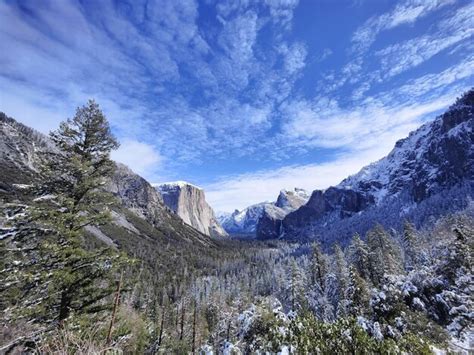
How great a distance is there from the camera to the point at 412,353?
999 cm

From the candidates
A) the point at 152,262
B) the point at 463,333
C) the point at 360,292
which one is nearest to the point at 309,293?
the point at 360,292

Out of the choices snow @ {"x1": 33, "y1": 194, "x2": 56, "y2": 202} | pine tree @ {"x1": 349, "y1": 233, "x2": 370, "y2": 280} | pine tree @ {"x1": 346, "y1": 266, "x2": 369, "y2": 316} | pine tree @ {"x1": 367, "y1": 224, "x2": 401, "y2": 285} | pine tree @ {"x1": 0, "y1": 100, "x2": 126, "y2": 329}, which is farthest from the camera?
pine tree @ {"x1": 349, "y1": 233, "x2": 370, "y2": 280}

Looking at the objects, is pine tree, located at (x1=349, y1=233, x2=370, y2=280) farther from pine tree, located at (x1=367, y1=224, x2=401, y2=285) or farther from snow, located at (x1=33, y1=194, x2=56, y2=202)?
snow, located at (x1=33, y1=194, x2=56, y2=202)

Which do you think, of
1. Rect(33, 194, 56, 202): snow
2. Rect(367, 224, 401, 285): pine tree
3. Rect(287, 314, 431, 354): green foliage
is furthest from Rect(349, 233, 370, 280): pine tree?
Rect(33, 194, 56, 202): snow

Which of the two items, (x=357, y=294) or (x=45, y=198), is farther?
(x=357, y=294)

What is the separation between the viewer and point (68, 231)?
36.1 feet

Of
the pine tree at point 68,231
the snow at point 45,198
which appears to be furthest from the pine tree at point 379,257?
the snow at point 45,198

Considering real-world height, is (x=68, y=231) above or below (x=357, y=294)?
above

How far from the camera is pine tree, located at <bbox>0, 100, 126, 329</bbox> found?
1005 centimetres

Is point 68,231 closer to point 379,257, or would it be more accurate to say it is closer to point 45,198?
point 45,198

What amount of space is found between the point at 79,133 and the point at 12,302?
23.5 feet

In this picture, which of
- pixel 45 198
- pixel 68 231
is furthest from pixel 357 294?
pixel 45 198

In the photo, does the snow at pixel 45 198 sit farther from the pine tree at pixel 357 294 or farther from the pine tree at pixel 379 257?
the pine tree at pixel 379 257

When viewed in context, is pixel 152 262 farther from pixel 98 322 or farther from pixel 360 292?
pixel 98 322
